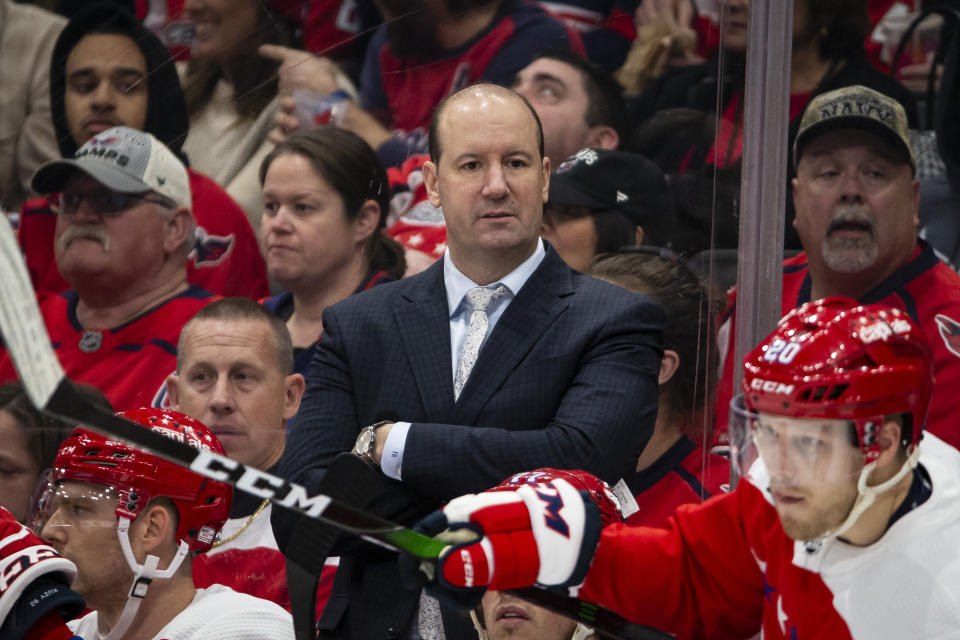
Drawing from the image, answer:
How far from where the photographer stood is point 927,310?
312 centimetres

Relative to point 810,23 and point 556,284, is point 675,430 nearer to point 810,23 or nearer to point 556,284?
point 556,284

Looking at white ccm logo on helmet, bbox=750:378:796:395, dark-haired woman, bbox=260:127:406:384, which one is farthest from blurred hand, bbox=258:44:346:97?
white ccm logo on helmet, bbox=750:378:796:395

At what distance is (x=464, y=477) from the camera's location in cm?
257

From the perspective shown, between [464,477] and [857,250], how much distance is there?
3.94ft

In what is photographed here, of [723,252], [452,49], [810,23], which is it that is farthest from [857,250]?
[452,49]

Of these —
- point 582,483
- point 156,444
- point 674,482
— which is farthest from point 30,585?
point 674,482

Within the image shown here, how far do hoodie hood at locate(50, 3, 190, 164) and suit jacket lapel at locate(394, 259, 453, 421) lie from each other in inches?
31.5

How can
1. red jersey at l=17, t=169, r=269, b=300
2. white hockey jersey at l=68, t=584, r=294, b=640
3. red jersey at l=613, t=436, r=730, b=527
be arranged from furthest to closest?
red jersey at l=17, t=169, r=269, b=300
red jersey at l=613, t=436, r=730, b=527
white hockey jersey at l=68, t=584, r=294, b=640

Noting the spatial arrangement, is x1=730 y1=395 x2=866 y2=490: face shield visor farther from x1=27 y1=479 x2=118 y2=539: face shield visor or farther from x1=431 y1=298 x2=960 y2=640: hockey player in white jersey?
x1=27 y1=479 x2=118 y2=539: face shield visor

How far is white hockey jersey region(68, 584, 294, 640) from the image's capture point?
9.43 ft

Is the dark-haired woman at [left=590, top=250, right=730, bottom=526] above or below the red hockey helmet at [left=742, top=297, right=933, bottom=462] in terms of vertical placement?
below

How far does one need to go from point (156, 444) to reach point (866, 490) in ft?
3.46

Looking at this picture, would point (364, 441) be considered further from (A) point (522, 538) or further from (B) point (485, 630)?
(A) point (522, 538)

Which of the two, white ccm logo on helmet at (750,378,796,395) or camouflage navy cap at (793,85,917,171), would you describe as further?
camouflage navy cap at (793,85,917,171)
